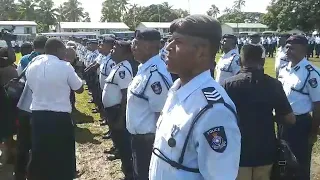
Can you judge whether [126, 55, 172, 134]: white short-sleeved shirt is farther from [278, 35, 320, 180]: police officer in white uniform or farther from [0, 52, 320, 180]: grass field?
[0, 52, 320, 180]: grass field

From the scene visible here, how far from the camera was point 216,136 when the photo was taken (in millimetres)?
1900

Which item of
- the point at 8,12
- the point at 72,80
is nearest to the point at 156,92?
the point at 72,80

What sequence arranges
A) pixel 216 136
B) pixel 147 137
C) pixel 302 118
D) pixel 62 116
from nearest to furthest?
pixel 216 136, pixel 147 137, pixel 302 118, pixel 62 116

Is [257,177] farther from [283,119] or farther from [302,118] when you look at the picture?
[302,118]

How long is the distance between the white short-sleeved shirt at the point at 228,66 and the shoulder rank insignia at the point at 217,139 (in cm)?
542

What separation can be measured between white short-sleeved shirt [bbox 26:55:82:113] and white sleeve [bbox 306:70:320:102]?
2.56 meters

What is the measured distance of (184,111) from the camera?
2010mm

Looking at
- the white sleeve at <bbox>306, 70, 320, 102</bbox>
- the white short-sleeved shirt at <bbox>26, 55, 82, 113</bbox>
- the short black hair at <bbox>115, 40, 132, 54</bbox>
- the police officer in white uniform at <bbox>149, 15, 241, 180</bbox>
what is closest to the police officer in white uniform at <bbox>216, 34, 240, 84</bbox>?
the short black hair at <bbox>115, 40, 132, 54</bbox>

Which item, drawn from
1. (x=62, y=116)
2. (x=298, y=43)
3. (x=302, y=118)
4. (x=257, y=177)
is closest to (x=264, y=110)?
(x=257, y=177)

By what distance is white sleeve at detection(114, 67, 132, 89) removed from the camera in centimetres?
598

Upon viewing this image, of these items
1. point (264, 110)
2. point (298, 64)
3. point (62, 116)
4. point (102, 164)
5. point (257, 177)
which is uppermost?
point (298, 64)

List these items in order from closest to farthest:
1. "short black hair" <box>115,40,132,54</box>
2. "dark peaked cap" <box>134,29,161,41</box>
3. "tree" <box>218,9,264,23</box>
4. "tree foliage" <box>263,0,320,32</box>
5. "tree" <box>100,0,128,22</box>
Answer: "dark peaked cap" <box>134,29,161,41</box> < "short black hair" <box>115,40,132,54</box> < "tree foliage" <box>263,0,320,32</box> < "tree" <box>100,0,128,22</box> < "tree" <box>218,9,264,23</box>

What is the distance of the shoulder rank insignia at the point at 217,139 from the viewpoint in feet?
6.23

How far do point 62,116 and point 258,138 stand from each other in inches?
91.7
